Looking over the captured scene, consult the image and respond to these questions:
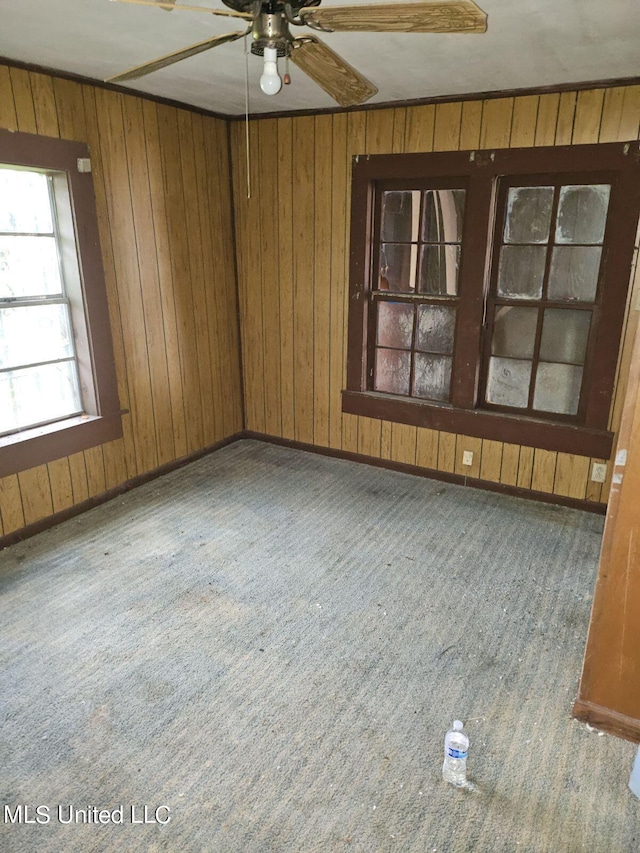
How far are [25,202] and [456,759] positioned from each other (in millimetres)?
3371

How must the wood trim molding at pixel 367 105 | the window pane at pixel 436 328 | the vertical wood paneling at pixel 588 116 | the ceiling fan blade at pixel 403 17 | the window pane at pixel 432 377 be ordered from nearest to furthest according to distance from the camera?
1. the ceiling fan blade at pixel 403 17
2. the wood trim molding at pixel 367 105
3. the vertical wood paneling at pixel 588 116
4. the window pane at pixel 436 328
5. the window pane at pixel 432 377

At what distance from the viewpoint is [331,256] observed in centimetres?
405

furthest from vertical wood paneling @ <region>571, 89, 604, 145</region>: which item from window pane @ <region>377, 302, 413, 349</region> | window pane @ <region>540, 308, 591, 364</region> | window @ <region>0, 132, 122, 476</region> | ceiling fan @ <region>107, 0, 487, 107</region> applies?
window @ <region>0, 132, 122, 476</region>

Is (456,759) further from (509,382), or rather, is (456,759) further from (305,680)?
(509,382)

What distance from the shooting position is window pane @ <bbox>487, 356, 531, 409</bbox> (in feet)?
12.0

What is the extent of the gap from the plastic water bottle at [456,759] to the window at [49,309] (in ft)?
8.58

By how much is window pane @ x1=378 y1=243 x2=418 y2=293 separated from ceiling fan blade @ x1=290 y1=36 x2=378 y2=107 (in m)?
1.54

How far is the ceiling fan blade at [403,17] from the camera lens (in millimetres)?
1434

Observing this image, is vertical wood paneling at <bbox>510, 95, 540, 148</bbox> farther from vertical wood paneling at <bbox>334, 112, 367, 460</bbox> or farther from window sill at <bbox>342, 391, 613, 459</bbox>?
window sill at <bbox>342, 391, 613, 459</bbox>

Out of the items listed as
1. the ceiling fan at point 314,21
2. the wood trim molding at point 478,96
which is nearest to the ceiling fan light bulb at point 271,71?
the ceiling fan at point 314,21

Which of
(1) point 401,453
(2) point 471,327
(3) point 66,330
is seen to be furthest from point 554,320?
(3) point 66,330

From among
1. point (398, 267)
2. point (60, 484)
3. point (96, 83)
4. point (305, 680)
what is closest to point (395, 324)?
point (398, 267)

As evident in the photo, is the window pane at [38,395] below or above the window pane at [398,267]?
below

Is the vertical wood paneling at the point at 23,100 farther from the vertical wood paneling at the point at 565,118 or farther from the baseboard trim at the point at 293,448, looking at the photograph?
the vertical wood paneling at the point at 565,118
